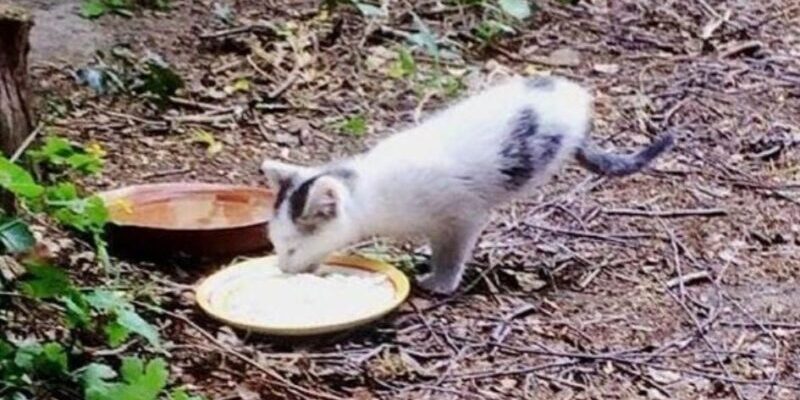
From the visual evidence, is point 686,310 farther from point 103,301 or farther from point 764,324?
point 103,301

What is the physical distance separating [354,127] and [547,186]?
0.73 m

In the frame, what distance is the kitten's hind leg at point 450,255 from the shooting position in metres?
3.98

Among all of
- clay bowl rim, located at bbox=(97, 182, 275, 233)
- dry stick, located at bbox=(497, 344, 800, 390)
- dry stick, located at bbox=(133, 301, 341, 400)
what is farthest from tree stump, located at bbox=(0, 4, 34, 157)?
dry stick, located at bbox=(497, 344, 800, 390)

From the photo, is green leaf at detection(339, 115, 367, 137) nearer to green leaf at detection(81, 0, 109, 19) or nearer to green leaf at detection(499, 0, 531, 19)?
green leaf at detection(499, 0, 531, 19)

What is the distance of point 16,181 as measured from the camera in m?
2.88

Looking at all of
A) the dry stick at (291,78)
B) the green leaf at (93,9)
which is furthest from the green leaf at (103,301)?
the green leaf at (93,9)

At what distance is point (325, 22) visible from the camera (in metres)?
6.06

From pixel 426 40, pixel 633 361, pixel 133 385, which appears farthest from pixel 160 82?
pixel 133 385

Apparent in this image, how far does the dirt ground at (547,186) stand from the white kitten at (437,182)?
0.63 feet

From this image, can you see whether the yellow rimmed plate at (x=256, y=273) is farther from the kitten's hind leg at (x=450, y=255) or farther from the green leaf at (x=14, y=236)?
the green leaf at (x=14, y=236)

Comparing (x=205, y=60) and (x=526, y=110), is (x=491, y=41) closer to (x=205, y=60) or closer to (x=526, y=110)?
(x=205, y=60)

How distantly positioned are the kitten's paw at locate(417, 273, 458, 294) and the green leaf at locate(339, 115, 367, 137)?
3.82ft

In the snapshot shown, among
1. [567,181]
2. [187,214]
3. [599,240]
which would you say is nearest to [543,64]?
[567,181]

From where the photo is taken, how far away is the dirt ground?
3588mm
